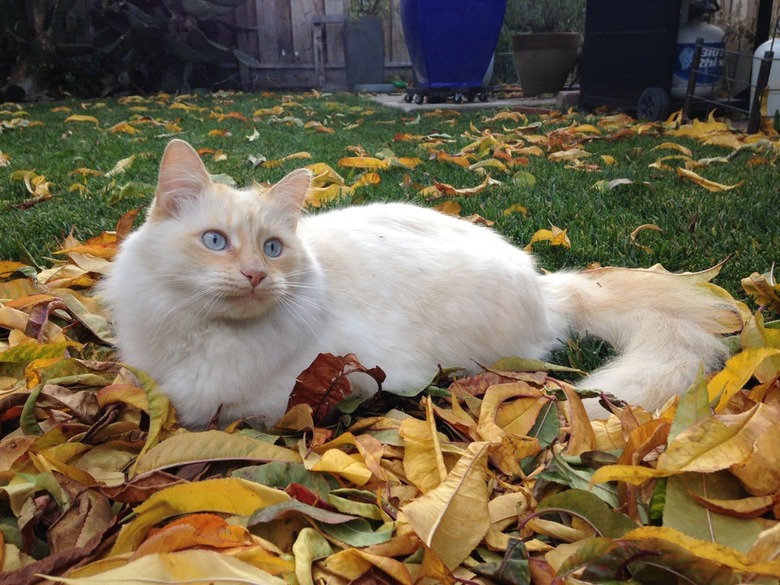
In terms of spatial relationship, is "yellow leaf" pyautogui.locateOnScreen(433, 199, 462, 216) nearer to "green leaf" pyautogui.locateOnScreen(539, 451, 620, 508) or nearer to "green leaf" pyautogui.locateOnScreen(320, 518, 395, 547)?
"green leaf" pyautogui.locateOnScreen(539, 451, 620, 508)

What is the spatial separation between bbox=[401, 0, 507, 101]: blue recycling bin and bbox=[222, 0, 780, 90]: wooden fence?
11.6ft

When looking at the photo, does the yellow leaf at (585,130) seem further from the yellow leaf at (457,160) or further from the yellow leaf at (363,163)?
the yellow leaf at (363,163)

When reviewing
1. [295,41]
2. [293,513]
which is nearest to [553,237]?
[293,513]

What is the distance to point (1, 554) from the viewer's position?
1.16 m

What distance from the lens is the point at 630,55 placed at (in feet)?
22.7

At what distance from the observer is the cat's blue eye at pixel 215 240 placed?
1.58 m

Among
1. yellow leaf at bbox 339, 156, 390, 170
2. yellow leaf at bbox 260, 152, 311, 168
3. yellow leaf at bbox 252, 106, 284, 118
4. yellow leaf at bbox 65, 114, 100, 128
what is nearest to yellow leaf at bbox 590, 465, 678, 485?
yellow leaf at bbox 339, 156, 390, 170

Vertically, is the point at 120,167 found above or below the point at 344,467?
above

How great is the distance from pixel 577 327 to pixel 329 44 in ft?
37.1

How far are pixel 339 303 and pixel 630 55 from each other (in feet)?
20.7

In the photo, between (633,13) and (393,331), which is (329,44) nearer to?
(633,13)

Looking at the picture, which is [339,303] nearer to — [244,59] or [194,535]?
[194,535]

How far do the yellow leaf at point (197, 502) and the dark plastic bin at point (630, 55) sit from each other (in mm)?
6319

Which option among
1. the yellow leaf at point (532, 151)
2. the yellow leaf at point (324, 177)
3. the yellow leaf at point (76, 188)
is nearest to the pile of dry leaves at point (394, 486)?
the yellow leaf at point (324, 177)
